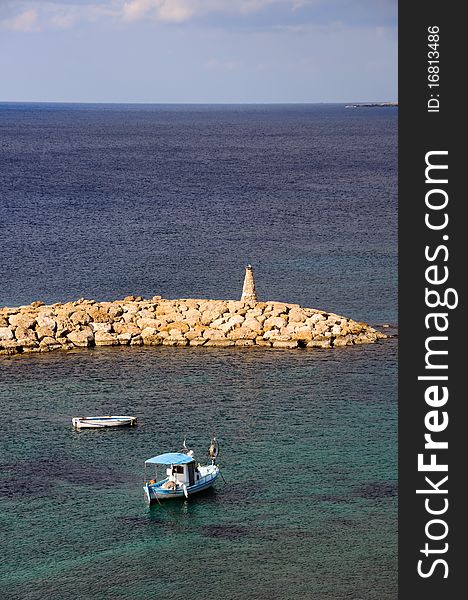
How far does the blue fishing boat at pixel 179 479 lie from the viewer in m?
45.6

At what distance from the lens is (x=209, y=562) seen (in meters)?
40.3

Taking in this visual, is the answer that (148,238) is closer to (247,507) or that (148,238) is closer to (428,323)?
(247,507)

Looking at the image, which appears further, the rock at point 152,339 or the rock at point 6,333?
the rock at point 152,339

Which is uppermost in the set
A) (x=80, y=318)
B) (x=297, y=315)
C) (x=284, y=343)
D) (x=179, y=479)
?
(x=80, y=318)

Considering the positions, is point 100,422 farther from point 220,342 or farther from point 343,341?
point 343,341

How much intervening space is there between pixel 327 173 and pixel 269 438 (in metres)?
127

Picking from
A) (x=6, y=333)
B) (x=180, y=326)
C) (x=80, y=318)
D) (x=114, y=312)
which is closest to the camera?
(x=6, y=333)

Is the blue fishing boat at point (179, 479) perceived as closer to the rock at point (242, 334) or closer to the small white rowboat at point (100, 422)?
the small white rowboat at point (100, 422)

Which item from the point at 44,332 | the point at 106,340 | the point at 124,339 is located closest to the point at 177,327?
the point at 124,339

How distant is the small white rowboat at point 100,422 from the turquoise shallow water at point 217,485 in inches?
20.8

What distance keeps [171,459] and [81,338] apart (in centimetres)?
2072

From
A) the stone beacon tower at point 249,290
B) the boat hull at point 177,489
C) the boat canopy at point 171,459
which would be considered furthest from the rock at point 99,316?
the boat hull at point 177,489

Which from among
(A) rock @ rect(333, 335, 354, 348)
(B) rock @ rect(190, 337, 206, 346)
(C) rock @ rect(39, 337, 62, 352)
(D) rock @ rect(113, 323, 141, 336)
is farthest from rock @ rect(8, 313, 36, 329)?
(A) rock @ rect(333, 335, 354, 348)

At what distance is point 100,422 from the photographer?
174 ft
